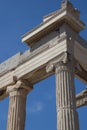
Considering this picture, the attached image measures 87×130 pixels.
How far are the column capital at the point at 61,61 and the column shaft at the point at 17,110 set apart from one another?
371cm

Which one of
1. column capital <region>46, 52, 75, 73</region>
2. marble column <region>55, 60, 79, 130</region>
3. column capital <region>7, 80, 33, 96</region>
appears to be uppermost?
column capital <region>46, 52, 75, 73</region>

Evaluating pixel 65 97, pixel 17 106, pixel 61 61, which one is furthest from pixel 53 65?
pixel 17 106

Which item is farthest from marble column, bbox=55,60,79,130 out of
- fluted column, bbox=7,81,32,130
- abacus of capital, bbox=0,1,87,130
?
fluted column, bbox=7,81,32,130

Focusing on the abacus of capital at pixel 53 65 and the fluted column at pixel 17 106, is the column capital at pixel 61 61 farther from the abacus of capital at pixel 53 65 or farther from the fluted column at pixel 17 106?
the fluted column at pixel 17 106

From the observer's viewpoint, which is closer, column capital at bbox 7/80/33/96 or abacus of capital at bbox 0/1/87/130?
abacus of capital at bbox 0/1/87/130

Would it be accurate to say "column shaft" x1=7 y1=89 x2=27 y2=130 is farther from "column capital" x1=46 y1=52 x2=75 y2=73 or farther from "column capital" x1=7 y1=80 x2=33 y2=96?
"column capital" x1=46 y1=52 x2=75 y2=73

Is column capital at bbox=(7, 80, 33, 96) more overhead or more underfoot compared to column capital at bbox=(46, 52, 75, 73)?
more underfoot

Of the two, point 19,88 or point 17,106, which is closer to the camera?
point 17,106

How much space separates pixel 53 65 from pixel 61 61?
0.79 m

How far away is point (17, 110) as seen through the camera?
82.1ft

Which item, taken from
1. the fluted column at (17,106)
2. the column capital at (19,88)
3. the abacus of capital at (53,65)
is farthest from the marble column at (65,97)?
the fluted column at (17,106)

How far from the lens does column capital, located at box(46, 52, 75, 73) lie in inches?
884

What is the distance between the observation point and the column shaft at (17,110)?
24514 millimetres

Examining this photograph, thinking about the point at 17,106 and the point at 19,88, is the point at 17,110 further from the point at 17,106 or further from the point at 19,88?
the point at 19,88
